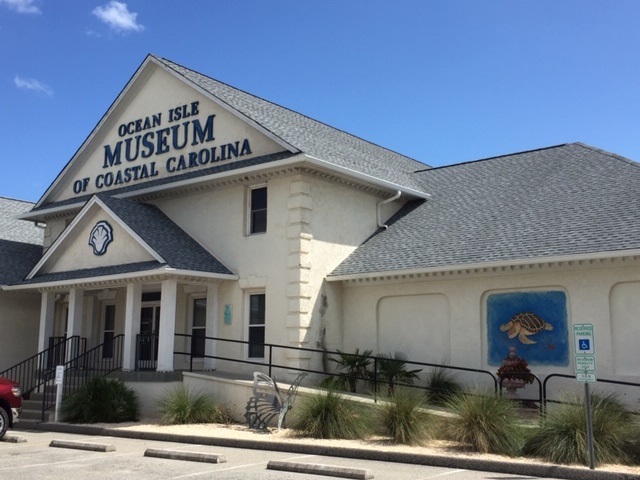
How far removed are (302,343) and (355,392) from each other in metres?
1.82

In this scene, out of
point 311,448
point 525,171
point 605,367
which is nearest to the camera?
point 311,448

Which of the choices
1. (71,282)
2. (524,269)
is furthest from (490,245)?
(71,282)

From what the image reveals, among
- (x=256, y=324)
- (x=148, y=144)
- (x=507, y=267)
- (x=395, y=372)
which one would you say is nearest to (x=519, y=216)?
(x=507, y=267)

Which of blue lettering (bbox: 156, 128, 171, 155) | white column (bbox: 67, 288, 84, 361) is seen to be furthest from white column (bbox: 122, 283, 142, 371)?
blue lettering (bbox: 156, 128, 171, 155)

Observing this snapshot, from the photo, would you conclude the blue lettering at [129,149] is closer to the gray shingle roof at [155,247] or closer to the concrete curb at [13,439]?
the gray shingle roof at [155,247]

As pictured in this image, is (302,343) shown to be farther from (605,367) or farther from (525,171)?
(525,171)

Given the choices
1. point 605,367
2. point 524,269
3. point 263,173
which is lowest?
point 605,367

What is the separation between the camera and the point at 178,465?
466 inches

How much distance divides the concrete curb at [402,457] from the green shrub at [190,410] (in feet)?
3.76

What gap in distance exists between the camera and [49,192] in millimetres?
26047

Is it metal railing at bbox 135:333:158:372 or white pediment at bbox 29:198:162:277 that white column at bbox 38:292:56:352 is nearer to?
white pediment at bbox 29:198:162:277

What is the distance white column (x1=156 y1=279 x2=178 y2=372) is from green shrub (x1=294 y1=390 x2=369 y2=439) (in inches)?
216

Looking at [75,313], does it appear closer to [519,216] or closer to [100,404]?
[100,404]

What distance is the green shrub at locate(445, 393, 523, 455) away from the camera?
1187 centimetres
